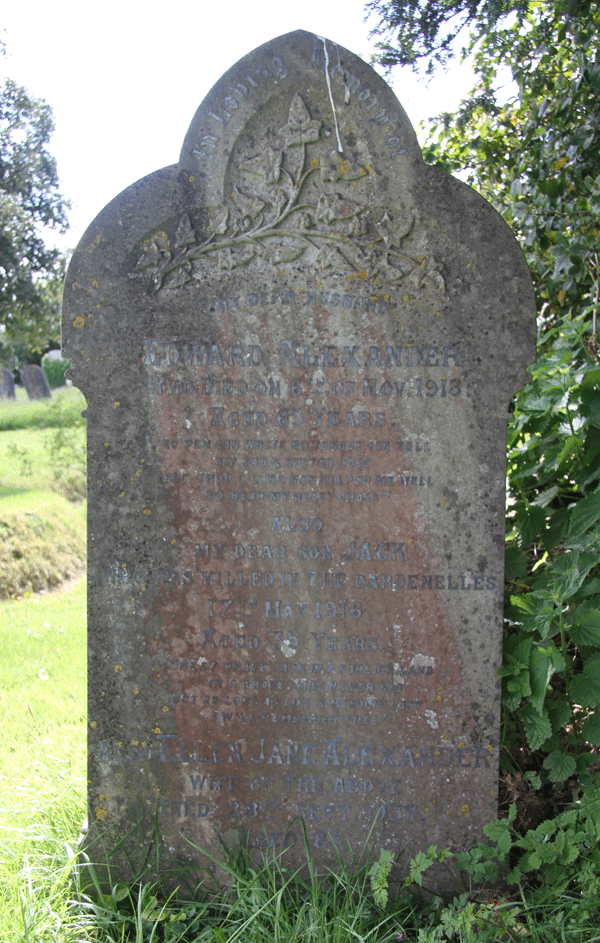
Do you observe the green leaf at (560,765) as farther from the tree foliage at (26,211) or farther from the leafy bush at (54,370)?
the leafy bush at (54,370)

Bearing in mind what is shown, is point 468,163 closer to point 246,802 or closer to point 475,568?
point 475,568

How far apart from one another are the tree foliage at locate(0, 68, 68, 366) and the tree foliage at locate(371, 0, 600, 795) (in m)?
6.31

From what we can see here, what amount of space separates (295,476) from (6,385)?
54.6 ft

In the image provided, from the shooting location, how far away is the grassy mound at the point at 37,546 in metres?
6.40

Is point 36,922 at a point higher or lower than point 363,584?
lower

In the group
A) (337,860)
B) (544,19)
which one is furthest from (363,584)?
(544,19)

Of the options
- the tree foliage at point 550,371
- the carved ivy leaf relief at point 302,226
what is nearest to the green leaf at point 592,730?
the tree foliage at point 550,371

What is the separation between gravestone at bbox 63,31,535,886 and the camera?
2.31m

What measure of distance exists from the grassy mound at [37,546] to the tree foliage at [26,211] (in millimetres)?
3043

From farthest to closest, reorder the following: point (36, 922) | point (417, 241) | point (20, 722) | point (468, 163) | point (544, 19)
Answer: point (468, 163), point (20, 722), point (544, 19), point (417, 241), point (36, 922)

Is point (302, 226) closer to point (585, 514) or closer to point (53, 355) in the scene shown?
point (585, 514)

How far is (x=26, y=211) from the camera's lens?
9008 millimetres

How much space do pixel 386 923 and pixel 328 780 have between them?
47cm

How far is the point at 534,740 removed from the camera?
2.32m
